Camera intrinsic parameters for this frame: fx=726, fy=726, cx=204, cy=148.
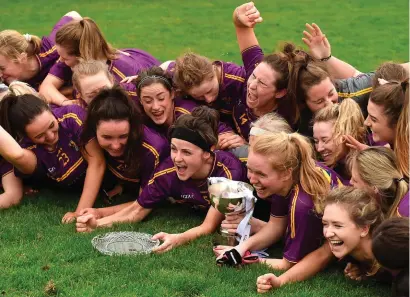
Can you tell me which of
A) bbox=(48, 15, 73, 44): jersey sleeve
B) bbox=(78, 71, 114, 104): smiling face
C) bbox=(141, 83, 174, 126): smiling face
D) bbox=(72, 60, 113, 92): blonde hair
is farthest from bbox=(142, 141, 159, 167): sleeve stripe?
bbox=(48, 15, 73, 44): jersey sleeve

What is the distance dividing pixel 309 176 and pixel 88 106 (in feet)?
6.94

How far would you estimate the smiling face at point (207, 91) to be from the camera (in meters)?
6.53

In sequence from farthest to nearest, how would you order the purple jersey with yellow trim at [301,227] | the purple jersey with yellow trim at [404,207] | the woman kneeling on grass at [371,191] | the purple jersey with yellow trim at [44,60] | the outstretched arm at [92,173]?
the purple jersey with yellow trim at [44,60]
the outstretched arm at [92,173]
the purple jersey with yellow trim at [301,227]
the woman kneeling on grass at [371,191]
the purple jersey with yellow trim at [404,207]

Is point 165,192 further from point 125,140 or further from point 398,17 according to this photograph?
point 398,17

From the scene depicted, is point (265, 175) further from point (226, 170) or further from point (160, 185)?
point (160, 185)

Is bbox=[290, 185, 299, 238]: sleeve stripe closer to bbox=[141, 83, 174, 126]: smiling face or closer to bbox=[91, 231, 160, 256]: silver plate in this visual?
bbox=[91, 231, 160, 256]: silver plate

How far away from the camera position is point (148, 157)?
6250 millimetres

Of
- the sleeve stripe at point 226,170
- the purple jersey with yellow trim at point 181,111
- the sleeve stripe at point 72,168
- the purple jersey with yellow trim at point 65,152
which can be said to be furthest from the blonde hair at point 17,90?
the sleeve stripe at point 226,170

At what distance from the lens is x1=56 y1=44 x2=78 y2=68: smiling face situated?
7395 millimetres

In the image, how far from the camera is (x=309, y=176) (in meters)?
5.16

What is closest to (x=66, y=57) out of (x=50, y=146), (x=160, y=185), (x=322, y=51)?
(x=50, y=146)

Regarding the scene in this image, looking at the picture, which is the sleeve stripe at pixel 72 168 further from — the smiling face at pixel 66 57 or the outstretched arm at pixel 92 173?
the smiling face at pixel 66 57

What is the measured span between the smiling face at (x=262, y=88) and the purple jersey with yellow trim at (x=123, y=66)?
1.51m

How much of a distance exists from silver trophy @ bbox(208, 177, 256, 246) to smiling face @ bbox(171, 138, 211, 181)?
1.06 ft
